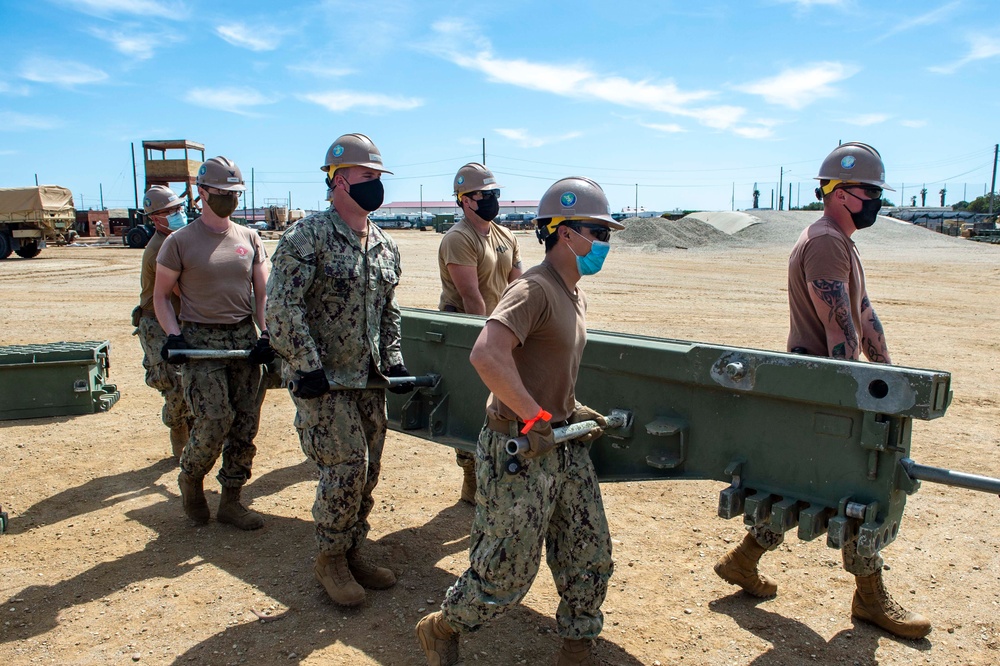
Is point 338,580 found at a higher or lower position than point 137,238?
lower

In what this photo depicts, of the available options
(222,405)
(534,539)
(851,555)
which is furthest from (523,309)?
(222,405)

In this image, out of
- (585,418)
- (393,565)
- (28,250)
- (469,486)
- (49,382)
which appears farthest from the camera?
(28,250)

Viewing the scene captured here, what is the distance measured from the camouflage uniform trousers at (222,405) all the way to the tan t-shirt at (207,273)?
0.33ft

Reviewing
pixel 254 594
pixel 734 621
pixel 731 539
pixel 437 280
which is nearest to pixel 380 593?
pixel 254 594

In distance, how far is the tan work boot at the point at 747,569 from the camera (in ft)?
12.7

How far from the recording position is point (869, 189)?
383cm

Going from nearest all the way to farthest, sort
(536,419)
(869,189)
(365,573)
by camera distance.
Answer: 1. (536,419)
2. (869,189)
3. (365,573)

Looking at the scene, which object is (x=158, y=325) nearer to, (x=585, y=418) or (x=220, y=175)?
(x=220, y=175)

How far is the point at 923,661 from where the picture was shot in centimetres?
344

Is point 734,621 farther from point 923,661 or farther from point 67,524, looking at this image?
point 67,524

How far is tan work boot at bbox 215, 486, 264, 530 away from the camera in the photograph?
4.86 m

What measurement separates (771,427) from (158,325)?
15.3 ft

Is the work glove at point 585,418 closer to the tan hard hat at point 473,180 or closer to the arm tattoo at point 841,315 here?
the arm tattoo at point 841,315

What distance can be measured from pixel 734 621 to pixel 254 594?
7.81 ft
